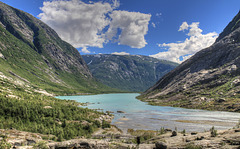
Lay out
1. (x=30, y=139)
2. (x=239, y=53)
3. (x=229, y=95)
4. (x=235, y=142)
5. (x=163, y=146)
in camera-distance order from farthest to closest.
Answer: (x=239, y=53) < (x=229, y=95) < (x=30, y=139) < (x=163, y=146) < (x=235, y=142)

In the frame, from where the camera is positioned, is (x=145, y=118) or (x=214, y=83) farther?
(x=214, y=83)

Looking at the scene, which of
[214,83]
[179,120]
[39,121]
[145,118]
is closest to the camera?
[39,121]

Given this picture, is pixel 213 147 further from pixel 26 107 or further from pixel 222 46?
pixel 222 46

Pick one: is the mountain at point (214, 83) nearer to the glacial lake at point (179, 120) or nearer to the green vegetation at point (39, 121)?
the glacial lake at point (179, 120)

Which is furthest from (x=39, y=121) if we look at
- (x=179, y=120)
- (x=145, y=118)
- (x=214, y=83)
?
(x=214, y=83)

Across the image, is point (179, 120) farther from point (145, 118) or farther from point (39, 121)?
point (39, 121)

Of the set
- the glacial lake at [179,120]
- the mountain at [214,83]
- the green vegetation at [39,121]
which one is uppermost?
the mountain at [214,83]

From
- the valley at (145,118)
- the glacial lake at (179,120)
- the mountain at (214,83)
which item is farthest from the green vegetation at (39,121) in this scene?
the mountain at (214,83)

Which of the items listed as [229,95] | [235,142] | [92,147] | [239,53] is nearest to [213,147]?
[235,142]

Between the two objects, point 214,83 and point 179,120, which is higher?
point 214,83

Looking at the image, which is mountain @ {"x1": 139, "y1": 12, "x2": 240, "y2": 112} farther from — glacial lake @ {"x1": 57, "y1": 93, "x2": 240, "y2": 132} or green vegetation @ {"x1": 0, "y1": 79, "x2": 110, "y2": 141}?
green vegetation @ {"x1": 0, "y1": 79, "x2": 110, "y2": 141}

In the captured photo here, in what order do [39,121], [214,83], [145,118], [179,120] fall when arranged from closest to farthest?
1. [39,121]
2. [179,120]
3. [145,118]
4. [214,83]
